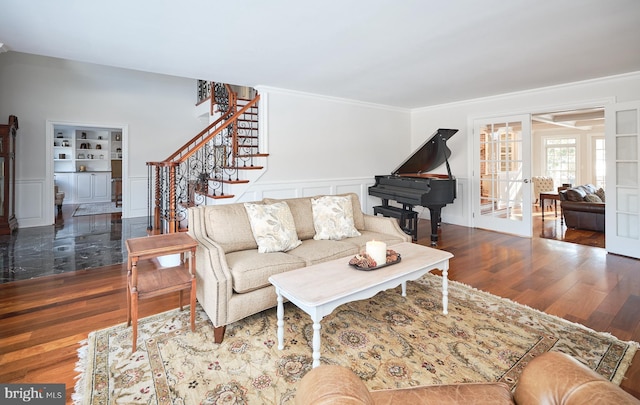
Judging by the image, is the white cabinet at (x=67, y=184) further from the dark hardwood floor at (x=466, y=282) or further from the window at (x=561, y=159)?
the window at (x=561, y=159)

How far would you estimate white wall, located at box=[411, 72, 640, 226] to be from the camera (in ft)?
14.2

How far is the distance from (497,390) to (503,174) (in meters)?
5.37

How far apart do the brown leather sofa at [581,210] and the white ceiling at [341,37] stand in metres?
2.50

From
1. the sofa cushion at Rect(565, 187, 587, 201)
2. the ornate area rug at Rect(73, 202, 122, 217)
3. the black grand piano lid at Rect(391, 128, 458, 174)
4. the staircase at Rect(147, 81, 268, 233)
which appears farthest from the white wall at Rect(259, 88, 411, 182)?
the ornate area rug at Rect(73, 202, 122, 217)

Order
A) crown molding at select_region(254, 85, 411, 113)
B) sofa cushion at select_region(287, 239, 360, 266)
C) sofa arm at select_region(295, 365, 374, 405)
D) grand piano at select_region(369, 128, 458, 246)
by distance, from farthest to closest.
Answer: crown molding at select_region(254, 85, 411, 113) → grand piano at select_region(369, 128, 458, 246) → sofa cushion at select_region(287, 239, 360, 266) → sofa arm at select_region(295, 365, 374, 405)

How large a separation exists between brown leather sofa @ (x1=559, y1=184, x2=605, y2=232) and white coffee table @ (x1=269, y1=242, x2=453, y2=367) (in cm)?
494

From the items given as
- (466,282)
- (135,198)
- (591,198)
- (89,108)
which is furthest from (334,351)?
(89,108)

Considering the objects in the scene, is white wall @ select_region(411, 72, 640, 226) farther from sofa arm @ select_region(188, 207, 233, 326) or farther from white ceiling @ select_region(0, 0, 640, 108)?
sofa arm @ select_region(188, 207, 233, 326)

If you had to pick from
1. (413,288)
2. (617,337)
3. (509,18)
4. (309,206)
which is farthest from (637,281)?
(309,206)

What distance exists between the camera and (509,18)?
2572 mm

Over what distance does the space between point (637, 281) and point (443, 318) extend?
2.41m

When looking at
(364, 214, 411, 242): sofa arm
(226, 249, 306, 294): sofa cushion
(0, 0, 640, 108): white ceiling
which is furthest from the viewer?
(364, 214, 411, 242): sofa arm

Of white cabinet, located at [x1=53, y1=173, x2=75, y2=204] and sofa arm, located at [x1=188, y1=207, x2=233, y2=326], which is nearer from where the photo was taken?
sofa arm, located at [x1=188, y1=207, x2=233, y2=326]

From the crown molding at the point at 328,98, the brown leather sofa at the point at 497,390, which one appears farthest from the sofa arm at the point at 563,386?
the crown molding at the point at 328,98
